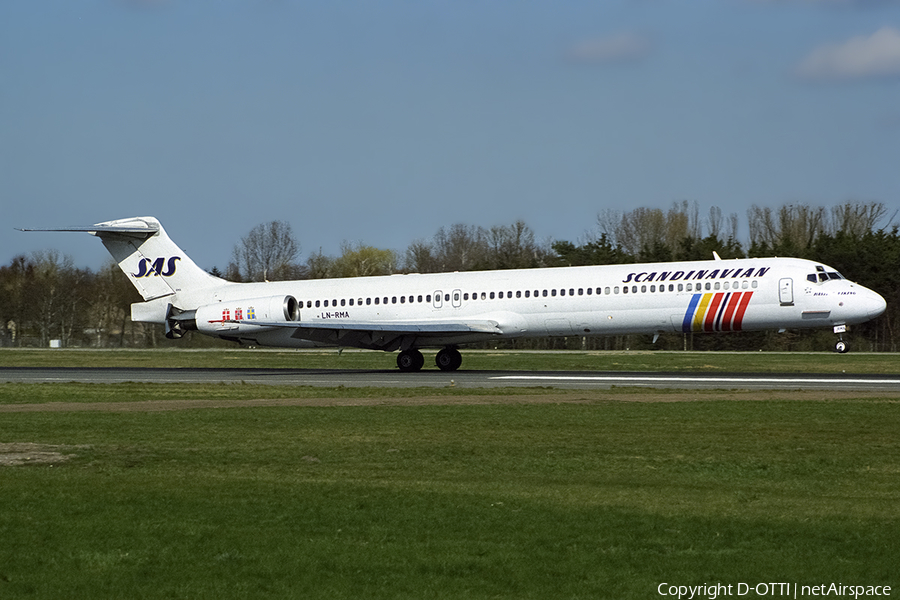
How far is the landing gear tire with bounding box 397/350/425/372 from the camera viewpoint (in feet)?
125

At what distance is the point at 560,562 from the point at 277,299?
106 feet

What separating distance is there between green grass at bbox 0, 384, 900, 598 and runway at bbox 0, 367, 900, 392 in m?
9.38

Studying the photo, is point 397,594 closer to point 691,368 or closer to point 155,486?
point 155,486

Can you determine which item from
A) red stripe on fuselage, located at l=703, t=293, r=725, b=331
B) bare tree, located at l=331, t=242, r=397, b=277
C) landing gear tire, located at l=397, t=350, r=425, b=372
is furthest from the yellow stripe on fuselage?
bare tree, located at l=331, t=242, r=397, b=277

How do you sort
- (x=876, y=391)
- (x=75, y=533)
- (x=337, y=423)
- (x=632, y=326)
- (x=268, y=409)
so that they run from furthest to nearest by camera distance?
1. (x=632, y=326)
2. (x=876, y=391)
3. (x=268, y=409)
4. (x=337, y=423)
5. (x=75, y=533)

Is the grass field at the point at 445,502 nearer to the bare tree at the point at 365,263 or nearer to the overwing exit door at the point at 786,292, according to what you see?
the overwing exit door at the point at 786,292

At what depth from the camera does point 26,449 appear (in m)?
15.9

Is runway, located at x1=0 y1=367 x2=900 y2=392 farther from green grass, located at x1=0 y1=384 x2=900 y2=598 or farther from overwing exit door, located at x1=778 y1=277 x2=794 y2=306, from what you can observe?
green grass, located at x1=0 y1=384 x2=900 y2=598

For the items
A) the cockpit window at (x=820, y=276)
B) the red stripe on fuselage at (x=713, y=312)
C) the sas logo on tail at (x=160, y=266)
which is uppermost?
the sas logo on tail at (x=160, y=266)

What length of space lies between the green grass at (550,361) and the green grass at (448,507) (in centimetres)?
2062

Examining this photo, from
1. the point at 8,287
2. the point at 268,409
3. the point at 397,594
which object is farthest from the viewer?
the point at 8,287

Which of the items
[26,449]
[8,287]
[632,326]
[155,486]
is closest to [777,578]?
[155,486]

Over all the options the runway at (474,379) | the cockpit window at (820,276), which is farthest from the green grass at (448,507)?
the cockpit window at (820,276)

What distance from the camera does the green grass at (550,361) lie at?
130 feet
